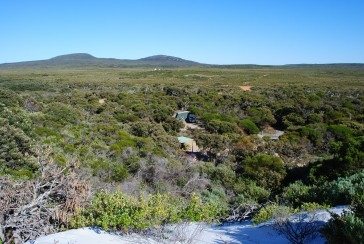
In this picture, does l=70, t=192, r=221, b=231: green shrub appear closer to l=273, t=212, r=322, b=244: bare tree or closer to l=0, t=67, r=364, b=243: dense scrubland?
l=0, t=67, r=364, b=243: dense scrubland

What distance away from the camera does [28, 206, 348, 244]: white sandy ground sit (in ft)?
19.7

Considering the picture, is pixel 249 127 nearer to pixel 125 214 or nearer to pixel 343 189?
pixel 343 189

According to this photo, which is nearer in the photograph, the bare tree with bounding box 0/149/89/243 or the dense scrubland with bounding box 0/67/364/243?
the bare tree with bounding box 0/149/89/243

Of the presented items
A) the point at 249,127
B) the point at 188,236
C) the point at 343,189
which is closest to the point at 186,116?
the point at 249,127

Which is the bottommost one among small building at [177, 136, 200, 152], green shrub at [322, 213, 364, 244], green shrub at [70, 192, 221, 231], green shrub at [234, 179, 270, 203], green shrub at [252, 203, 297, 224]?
small building at [177, 136, 200, 152]

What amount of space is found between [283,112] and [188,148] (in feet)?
45.6

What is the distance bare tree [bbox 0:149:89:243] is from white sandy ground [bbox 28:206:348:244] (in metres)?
0.26

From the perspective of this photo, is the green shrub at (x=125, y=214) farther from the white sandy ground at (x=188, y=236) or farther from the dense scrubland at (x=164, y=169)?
the white sandy ground at (x=188, y=236)

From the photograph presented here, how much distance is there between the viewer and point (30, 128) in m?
18.4

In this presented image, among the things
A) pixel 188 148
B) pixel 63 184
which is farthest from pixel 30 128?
pixel 63 184

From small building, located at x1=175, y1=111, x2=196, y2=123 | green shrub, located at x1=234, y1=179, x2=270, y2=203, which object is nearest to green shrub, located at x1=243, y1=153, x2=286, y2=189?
green shrub, located at x1=234, y1=179, x2=270, y2=203

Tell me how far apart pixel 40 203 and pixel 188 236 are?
2.21m

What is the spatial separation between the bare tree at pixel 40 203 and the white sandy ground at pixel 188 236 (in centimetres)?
26

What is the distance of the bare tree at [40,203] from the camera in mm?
5980
